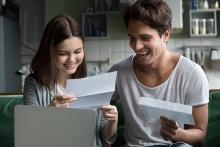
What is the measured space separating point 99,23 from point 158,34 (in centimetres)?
317

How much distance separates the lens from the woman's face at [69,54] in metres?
1.38

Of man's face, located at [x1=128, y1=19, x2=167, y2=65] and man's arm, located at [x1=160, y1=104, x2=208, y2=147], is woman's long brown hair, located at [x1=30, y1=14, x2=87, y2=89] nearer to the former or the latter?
man's face, located at [x1=128, y1=19, x2=167, y2=65]

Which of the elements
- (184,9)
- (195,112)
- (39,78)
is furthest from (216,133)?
(184,9)

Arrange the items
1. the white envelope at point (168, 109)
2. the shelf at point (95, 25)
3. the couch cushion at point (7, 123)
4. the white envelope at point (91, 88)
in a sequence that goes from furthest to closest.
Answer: the shelf at point (95, 25), the couch cushion at point (7, 123), the white envelope at point (91, 88), the white envelope at point (168, 109)

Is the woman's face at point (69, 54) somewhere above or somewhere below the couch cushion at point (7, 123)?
above

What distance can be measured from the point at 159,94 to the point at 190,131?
0.66 feet

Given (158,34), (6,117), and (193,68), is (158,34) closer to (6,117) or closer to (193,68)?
(193,68)

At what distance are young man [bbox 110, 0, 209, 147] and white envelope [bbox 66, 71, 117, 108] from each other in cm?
26

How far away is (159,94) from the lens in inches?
53.9

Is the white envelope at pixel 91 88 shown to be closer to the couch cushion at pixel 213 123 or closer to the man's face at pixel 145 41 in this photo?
the man's face at pixel 145 41

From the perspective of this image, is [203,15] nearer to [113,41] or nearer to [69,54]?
[113,41]

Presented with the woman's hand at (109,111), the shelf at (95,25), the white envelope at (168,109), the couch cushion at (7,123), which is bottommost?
the couch cushion at (7,123)

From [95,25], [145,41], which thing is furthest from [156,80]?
[95,25]

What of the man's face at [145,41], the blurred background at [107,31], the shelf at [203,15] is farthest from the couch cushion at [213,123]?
the shelf at [203,15]
